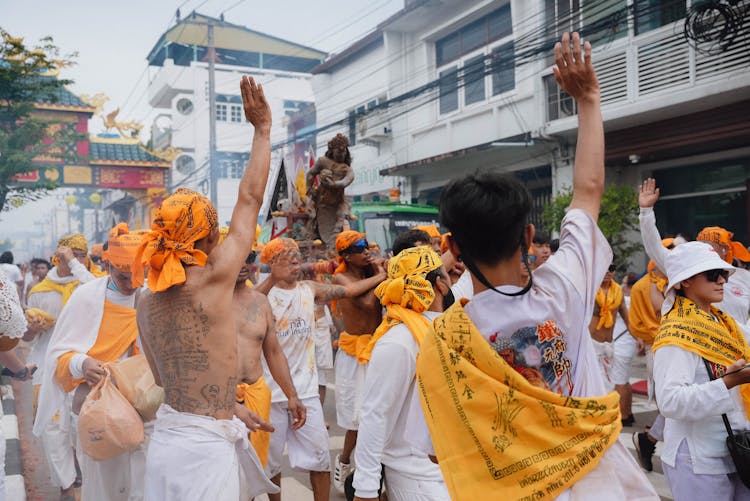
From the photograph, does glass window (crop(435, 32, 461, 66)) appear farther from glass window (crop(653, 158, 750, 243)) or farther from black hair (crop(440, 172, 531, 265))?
black hair (crop(440, 172, 531, 265))

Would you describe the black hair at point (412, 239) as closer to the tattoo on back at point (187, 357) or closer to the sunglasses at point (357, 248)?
the sunglasses at point (357, 248)

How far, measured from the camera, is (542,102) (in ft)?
52.0

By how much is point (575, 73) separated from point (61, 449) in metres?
4.74

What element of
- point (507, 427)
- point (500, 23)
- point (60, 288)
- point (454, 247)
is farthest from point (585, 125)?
point (500, 23)

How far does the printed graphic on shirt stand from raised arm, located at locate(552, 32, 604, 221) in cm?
42

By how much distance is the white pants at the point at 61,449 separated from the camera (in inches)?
195

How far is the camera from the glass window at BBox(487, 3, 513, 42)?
18.0 m

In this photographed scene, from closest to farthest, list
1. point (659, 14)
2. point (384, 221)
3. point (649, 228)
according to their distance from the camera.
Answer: point (649, 228), point (659, 14), point (384, 221)

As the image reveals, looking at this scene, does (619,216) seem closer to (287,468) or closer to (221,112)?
(287,468)

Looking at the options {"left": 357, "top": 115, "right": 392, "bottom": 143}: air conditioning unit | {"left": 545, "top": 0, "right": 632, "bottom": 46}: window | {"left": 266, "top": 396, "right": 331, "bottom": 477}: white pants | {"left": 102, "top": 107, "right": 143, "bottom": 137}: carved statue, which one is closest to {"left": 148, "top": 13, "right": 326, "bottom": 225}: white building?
{"left": 102, "top": 107, "right": 143, "bottom": 137}: carved statue

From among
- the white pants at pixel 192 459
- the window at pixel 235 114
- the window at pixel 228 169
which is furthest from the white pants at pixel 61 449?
the window at pixel 235 114

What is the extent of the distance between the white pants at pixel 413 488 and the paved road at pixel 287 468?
2340mm

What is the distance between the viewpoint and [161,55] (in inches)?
1876

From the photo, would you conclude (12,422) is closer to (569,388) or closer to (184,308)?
(184,308)
